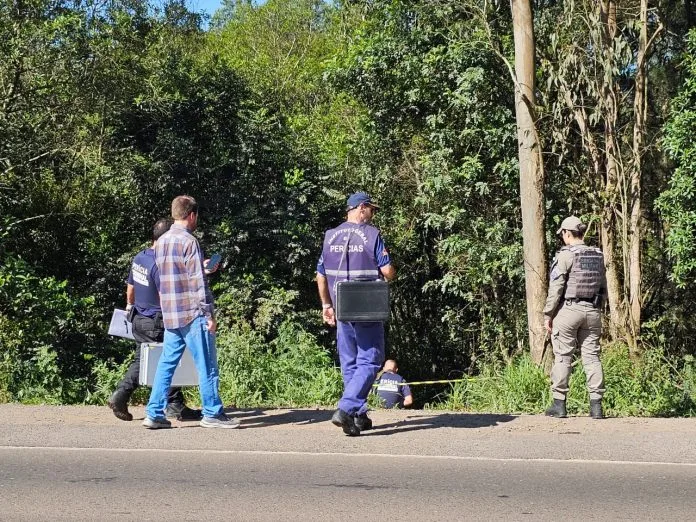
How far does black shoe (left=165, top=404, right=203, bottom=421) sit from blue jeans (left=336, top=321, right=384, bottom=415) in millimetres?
1609

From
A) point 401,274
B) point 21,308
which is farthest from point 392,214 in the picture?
point 21,308

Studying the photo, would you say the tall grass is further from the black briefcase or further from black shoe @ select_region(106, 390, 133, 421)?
black shoe @ select_region(106, 390, 133, 421)

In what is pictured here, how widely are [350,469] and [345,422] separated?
1.02 m

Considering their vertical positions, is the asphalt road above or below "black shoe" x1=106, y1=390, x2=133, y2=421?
below

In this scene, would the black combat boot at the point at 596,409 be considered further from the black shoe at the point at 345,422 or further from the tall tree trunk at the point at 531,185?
the tall tree trunk at the point at 531,185

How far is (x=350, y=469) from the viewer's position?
6.87 m

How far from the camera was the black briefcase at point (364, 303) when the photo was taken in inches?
303

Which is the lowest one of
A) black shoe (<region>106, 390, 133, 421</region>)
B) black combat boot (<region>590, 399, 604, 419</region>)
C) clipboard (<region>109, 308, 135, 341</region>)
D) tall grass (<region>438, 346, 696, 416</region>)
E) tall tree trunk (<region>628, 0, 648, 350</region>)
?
tall grass (<region>438, 346, 696, 416</region>)

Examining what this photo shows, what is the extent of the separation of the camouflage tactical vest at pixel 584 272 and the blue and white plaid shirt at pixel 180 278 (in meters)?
3.25

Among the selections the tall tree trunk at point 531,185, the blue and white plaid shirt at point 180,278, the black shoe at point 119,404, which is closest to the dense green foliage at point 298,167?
the tall tree trunk at point 531,185

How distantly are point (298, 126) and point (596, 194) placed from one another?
9207 millimetres

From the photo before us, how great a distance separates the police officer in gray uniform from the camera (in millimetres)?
8875

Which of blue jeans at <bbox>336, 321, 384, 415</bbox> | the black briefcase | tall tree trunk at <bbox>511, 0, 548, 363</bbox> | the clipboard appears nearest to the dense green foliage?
tall tree trunk at <bbox>511, 0, 548, 363</bbox>

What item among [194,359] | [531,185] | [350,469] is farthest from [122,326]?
[531,185]
